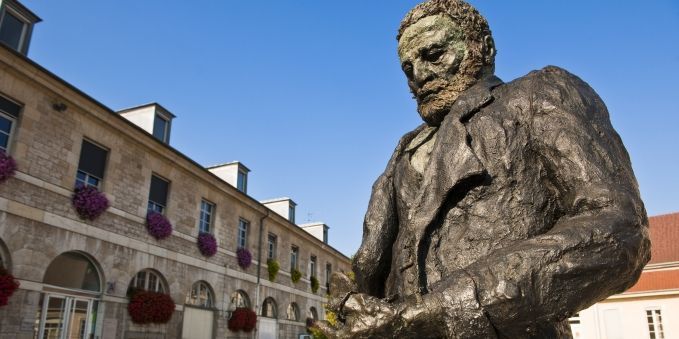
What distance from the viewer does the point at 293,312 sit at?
31.9 m

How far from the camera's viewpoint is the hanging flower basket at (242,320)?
77.3 feet

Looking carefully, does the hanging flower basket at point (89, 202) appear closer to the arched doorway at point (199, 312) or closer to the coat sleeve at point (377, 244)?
the arched doorway at point (199, 312)

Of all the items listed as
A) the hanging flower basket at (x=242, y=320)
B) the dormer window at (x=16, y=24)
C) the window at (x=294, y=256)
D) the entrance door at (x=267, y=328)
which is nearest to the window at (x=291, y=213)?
the window at (x=294, y=256)

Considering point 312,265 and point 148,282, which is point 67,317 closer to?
point 148,282

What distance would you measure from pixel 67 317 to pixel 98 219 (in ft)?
10.0

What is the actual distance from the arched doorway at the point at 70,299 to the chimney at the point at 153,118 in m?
6.89

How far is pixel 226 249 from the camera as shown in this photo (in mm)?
24188

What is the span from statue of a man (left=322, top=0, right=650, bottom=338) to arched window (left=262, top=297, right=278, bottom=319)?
27.0 m

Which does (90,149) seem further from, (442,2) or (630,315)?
(630,315)

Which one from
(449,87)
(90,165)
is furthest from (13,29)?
(449,87)

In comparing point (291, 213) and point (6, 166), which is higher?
point (291, 213)

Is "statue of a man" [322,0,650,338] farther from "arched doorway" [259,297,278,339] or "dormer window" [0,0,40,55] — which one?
"arched doorway" [259,297,278,339]

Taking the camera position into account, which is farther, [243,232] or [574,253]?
[243,232]

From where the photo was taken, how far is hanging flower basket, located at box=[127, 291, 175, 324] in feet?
56.9
